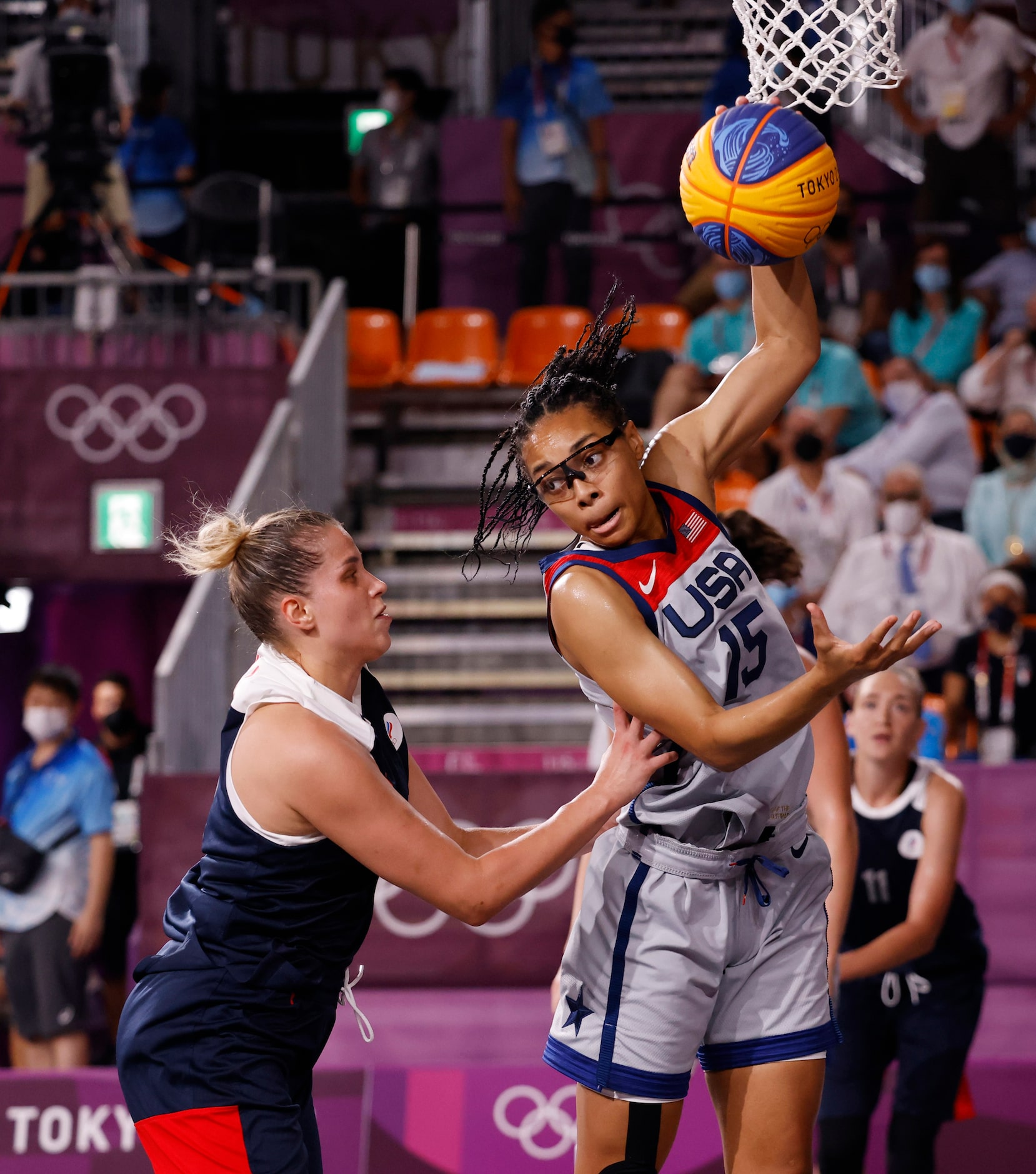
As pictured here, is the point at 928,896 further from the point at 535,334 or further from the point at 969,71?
the point at 969,71

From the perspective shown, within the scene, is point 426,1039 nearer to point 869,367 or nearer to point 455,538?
point 455,538

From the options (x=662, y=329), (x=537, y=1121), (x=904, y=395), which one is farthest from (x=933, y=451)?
(x=537, y=1121)

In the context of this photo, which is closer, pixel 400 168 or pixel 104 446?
pixel 104 446

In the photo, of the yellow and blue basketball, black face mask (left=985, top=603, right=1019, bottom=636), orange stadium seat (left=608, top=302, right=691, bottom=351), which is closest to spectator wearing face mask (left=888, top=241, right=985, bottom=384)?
orange stadium seat (left=608, top=302, right=691, bottom=351)

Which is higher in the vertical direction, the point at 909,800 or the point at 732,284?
the point at 732,284

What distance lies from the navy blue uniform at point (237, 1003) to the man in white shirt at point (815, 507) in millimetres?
5361

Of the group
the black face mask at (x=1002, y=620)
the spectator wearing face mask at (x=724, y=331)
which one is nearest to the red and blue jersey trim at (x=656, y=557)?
the black face mask at (x=1002, y=620)

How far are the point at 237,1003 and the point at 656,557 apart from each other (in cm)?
107

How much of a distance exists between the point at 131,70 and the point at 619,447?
12.0 meters

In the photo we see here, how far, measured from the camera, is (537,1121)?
474 centimetres

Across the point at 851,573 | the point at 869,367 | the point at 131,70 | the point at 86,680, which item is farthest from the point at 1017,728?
the point at 131,70

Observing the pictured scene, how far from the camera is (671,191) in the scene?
40.2 feet

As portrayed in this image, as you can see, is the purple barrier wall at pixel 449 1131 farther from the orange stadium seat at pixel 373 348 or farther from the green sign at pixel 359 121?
the green sign at pixel 359 121

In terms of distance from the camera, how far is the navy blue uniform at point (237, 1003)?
265 cm
